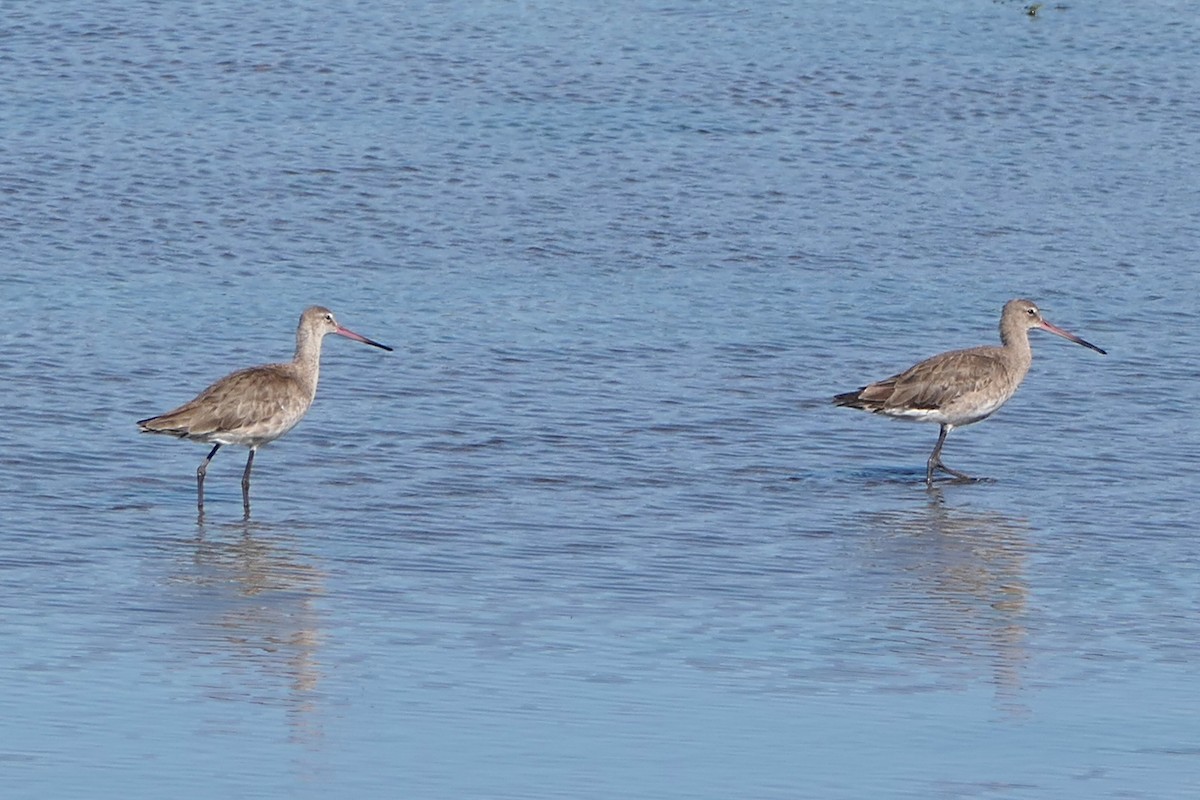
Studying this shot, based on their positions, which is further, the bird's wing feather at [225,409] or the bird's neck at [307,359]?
the bird's neck at [307,359]

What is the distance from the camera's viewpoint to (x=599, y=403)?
1678 cm

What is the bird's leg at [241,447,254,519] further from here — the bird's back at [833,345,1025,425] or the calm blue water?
the bird's back at [833,345,1025,425]

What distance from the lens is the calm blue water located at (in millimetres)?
9430

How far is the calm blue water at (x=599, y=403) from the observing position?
9.43 m

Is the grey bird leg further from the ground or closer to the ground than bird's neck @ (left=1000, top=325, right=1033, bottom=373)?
closer to the ground

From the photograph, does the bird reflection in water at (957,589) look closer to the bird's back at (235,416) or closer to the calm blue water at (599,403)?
the calm blue water at (599,403)

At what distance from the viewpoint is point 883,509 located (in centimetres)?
1454

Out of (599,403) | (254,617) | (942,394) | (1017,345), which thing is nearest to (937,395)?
(942,394)

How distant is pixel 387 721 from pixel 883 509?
5809 mm

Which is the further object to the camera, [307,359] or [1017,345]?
[1017,345]

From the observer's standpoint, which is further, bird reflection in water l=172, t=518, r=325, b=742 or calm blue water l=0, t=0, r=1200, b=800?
bird reflection in water l=172, t=518, r=325, b=742

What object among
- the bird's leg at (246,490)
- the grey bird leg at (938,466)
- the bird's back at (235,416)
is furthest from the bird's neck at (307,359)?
the grey bird leg at (938,466)

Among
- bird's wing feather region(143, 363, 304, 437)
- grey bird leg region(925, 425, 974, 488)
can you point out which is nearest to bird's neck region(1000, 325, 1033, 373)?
grey bird leg region(925, 425, 974, 488)

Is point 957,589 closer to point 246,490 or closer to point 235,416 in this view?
point 246,490
